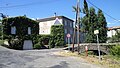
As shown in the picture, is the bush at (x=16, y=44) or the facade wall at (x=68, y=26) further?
→ the facade wall at (x=68, y=26)

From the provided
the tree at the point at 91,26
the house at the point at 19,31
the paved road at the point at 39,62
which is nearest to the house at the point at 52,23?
the tree at the point at 91,26

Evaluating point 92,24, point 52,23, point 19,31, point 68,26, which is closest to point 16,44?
point 19,31

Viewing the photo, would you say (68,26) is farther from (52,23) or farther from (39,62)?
(39,62)

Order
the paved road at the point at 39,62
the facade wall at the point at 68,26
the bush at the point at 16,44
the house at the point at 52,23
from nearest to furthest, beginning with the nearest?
1. the paved road at the point at 39,62
2. the bush at the point at 16,44
3. the house at the point at 52,23
4. the facade wall at the point at 68,26

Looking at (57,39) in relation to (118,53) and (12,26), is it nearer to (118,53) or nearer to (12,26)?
(12,26)

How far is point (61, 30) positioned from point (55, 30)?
1.59 m

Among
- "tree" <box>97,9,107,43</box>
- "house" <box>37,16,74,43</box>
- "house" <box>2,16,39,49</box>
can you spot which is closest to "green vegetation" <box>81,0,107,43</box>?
"tree" <box>97,9,107,43</box>

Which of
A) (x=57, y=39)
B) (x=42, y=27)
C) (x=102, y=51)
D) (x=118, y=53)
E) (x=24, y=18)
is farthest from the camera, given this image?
(x=42, y=27)

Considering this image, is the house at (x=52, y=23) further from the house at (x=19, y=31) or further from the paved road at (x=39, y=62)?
the paved road at (x=39, y=62)

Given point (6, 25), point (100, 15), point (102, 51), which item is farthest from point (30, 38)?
point (100, 15)

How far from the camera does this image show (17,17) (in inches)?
1934

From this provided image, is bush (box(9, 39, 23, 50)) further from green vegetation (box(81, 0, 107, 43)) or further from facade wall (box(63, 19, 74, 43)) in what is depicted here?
facade wall (box(63, 19, 74, 43))

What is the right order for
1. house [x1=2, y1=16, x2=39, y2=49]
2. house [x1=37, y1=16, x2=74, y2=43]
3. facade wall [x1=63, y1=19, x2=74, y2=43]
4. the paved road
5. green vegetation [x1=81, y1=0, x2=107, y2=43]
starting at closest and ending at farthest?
1. the paved road
2. house [x1=2, y1=16, x2=39, y2=49]
3. green vegetation [x1=81, y1=0, x2=107, y2=43]
4. house [x1=37, y1=16, x2=74, y2=43]
5. facade wall [x1=63, y1=19, x2=74, y2=43]

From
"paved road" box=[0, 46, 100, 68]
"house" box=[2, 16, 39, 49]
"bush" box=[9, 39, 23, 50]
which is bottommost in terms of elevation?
"paved road" box=[0, 46, 100, 68]
